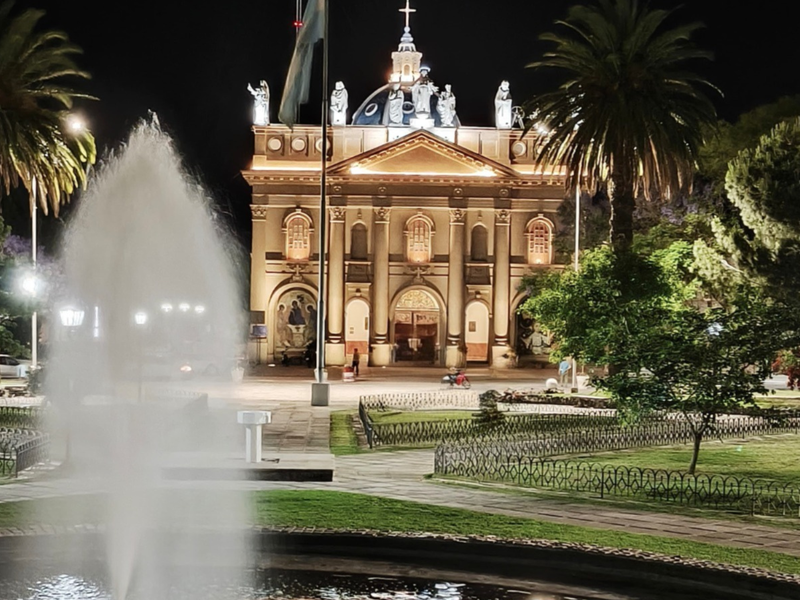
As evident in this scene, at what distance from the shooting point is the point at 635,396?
21.6m

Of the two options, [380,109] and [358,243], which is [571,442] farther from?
[380,109]

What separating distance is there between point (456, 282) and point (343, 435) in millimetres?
39103

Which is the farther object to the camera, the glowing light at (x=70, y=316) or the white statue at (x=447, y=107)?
the white statue at (x=447, y=107)

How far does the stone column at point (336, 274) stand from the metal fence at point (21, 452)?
4161 cm

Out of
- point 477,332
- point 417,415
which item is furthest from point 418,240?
point 417,415

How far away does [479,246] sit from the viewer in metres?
69.1

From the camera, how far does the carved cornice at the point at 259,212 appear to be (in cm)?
6794

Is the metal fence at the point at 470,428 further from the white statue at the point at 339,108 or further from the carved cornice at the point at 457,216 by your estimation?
the white statue at the point at 339,108

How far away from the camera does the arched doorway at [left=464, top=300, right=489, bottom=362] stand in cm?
6831

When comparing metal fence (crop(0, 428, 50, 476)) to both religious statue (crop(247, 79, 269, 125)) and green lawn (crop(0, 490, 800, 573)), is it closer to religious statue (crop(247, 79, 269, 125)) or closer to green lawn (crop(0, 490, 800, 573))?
green lawn (crop(0, 490, 800, 573))

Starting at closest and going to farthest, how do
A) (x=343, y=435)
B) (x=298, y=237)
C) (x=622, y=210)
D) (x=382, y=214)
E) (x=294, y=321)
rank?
(x=343, y=435), (x=622, y=210), (x=382, y=214), (x=298, y=237), (x=294, y=321)

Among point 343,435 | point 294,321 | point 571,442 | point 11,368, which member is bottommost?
point 343,435

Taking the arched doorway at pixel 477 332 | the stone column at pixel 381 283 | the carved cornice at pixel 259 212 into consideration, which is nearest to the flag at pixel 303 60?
the stone column at pixel 381 283

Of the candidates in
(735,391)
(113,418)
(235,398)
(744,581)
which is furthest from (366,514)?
(235,398)
